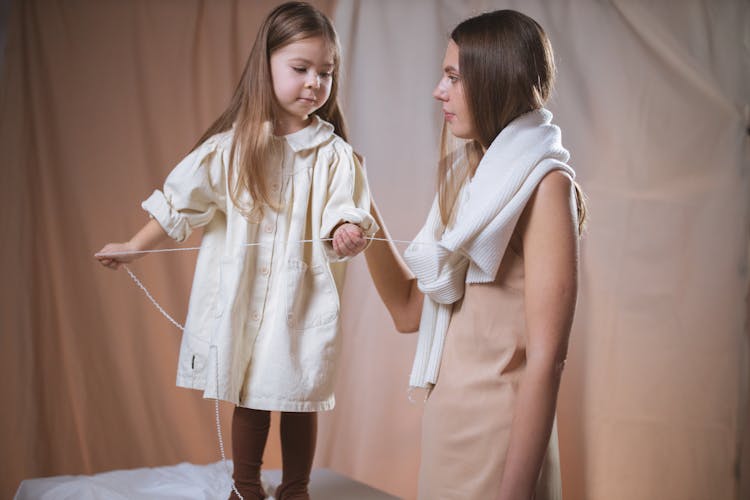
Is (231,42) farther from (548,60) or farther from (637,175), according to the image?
(548,60)

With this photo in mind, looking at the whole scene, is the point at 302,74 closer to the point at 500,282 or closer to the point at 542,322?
the point at 500,282

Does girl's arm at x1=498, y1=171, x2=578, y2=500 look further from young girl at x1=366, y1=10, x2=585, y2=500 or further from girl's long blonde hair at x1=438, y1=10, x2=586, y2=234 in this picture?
girl's long blonde hair at x1=438, y1=10, x2=586, y2=234

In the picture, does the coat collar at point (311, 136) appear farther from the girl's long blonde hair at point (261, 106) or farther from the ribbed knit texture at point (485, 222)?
the ribbed knit texture at point (485, 222)

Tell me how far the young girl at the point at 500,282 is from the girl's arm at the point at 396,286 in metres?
0.22

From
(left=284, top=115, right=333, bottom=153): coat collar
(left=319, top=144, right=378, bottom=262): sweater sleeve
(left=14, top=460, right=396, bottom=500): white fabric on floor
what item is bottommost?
(left=14, top=460, right=396, bottom=500): white fabric on floor

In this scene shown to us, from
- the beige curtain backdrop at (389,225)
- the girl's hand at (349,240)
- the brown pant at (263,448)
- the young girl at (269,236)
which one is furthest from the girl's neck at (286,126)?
the beige curtain backdrop at (389,225)

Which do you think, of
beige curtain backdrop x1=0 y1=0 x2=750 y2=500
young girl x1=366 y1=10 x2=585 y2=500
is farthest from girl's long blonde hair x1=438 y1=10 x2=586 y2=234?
beige curtain backdrop x1=0 y1=0 x2=750 y2=500

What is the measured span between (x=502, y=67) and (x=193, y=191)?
27.5 inches

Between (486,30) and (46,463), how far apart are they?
213 cm

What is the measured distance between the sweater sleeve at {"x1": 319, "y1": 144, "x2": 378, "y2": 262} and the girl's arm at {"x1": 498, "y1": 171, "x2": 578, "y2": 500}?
0.44m

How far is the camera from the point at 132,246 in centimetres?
159

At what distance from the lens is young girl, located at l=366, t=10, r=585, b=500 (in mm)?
1118

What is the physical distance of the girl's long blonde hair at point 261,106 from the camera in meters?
1.56

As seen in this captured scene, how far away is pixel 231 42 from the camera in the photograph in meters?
2.70
